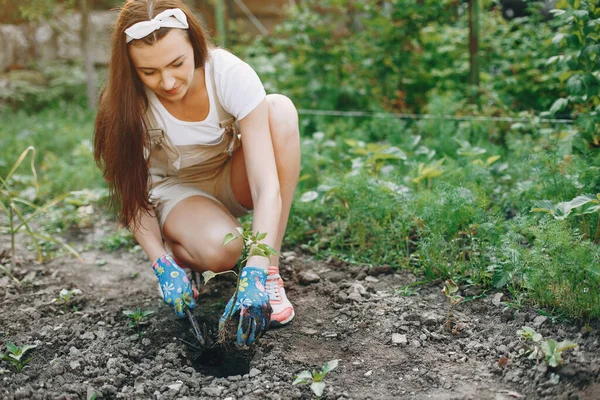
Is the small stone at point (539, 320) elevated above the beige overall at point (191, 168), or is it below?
below

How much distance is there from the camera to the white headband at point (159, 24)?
6.00 ft

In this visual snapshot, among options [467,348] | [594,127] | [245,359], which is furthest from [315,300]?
[594,127]

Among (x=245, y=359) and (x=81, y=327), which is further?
(x=81, y=327)

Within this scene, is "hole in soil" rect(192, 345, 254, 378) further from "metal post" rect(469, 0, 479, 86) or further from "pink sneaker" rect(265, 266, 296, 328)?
"metal post" rect(469, 0, 479, 86)

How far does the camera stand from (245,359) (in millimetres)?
1920

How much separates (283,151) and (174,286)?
0.62m

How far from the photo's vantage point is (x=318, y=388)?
1.59 m

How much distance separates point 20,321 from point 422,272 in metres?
1.51

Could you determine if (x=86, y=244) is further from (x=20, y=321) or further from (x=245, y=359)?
(x=245, y=359)

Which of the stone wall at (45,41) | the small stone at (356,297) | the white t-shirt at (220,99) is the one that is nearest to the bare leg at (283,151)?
the white t-shirt at (220,99)

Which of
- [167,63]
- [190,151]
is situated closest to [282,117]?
[190,151]

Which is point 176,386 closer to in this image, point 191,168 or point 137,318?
point 137,318

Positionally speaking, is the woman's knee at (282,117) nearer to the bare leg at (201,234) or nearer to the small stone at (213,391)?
the bare leg at (201,234)

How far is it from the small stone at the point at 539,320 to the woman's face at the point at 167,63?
1344 mm
